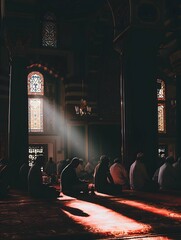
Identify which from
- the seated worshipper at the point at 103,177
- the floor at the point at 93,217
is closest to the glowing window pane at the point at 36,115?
the seated worshipper at the point at 103,177

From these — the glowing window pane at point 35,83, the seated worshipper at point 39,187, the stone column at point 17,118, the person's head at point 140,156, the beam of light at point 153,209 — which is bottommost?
the beam of light at point 153,209

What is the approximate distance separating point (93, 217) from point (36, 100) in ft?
42.1

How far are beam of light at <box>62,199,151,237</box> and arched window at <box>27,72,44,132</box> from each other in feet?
37.8

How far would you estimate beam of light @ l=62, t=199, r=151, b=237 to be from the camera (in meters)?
4.72

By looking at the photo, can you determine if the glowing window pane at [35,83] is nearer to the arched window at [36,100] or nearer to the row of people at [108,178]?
the arched window at [36,100]

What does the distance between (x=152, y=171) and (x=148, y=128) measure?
1.01 metres

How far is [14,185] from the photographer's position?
1023 cm

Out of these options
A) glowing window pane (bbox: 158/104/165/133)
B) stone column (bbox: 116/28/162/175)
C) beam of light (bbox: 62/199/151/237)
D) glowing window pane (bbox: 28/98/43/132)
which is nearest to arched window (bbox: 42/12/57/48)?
glowing window pane (bbox: 28/98/43/132)

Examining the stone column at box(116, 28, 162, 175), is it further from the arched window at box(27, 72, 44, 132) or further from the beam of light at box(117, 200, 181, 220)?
the arched window at box(27, 72, 44, 132)

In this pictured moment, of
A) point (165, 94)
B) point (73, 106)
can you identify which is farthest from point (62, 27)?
point (165, 94)

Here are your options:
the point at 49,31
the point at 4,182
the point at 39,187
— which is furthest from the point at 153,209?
the point at 49,31

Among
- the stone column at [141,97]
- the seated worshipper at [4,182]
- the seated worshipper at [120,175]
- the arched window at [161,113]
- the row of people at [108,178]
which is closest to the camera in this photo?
the row of people at [108,178]

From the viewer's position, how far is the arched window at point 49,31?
17.5 m

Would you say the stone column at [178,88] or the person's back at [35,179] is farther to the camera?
the stone column at [178,88]
